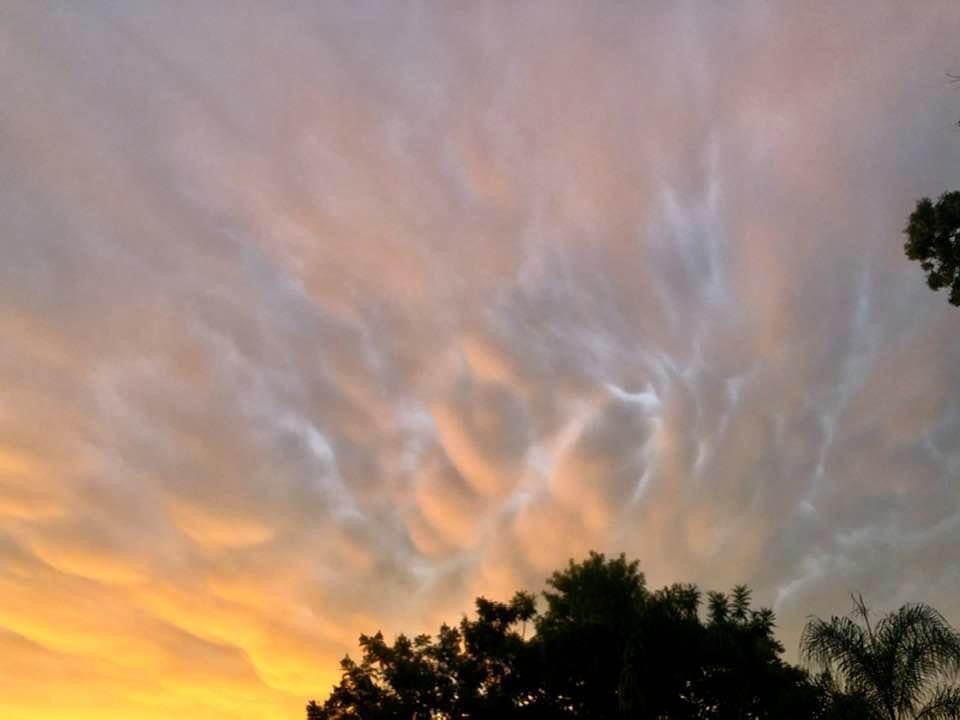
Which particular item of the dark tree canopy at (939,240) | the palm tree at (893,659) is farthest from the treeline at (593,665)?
the dark tree canopy at (939,240)

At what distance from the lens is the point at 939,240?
14.2 m

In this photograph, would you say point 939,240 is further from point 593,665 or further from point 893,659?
point 593,665

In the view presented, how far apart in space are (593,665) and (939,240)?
23.5m

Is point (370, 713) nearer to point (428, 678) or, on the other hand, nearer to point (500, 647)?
point (428, 678)

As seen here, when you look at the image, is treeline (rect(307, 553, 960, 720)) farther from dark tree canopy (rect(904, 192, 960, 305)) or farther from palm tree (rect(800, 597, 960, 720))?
dark tree canopy (rect(904, 192, 960, 305))

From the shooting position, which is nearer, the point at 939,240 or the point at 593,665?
the point at 939,240

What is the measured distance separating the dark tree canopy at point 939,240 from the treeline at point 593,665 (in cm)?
1584

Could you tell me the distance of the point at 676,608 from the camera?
96.9 feet

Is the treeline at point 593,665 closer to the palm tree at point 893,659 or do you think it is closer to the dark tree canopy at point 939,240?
the palm tree at point 893,659

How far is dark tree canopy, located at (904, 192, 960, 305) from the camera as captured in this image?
13969 mm

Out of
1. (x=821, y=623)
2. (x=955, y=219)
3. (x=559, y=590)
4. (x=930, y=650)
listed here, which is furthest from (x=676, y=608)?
(x=955, y=219)

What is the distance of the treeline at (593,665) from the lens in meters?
27.4

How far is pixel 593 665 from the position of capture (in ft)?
98.0

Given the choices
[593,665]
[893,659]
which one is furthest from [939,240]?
[593,665]
